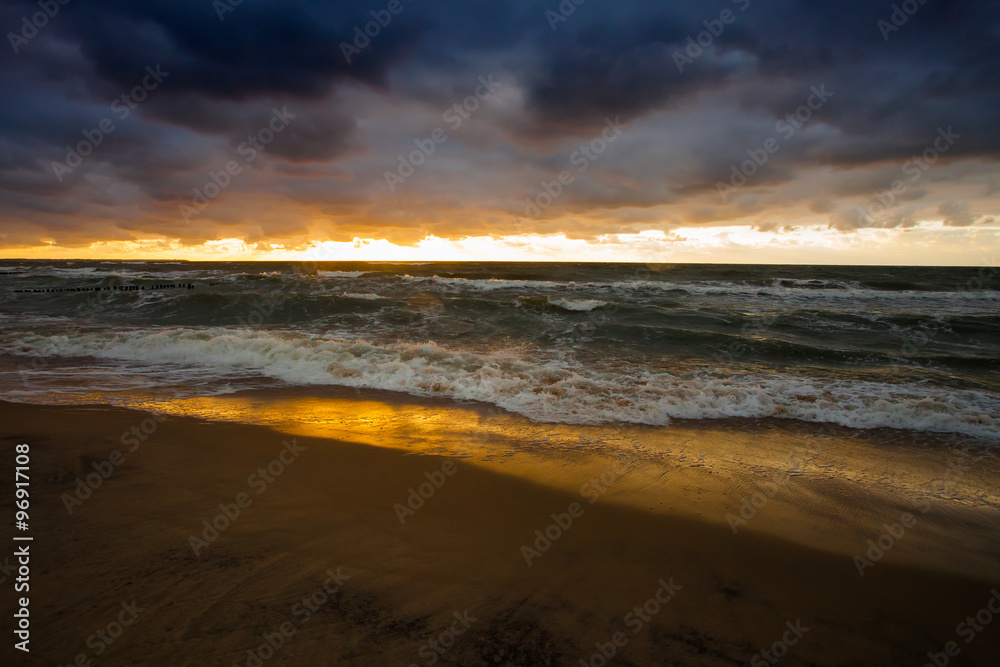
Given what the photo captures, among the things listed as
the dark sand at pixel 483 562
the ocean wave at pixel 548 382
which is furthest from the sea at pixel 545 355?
the dark sand at pixel 483 562

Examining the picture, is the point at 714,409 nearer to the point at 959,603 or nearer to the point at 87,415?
the point at 959,603

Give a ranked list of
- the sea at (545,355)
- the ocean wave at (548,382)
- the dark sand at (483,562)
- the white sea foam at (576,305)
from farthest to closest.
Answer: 1. the white sea foam at (576,305)
2. the sea at (545,355)
3. the ocean wave at (548,382)
4. the dark sand at (483,562)

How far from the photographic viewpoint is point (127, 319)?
18.4 m

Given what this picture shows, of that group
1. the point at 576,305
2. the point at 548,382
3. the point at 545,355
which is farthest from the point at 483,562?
the point at 576,305

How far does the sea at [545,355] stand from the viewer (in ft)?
26.4

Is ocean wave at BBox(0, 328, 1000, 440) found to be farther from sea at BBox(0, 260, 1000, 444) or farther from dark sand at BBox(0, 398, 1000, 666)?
dark sand at BBox(0, 398, 1000, 666)

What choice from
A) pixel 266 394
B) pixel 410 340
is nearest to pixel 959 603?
pixel 266 394

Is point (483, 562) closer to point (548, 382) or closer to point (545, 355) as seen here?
point (548, 382)

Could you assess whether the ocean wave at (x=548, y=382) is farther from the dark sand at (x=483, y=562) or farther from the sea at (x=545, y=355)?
the dark sand at (x=483, y=562)

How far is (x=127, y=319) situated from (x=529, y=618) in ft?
71.8

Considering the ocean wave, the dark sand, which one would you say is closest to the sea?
the ocean wave

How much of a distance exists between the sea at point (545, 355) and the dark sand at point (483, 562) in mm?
2682

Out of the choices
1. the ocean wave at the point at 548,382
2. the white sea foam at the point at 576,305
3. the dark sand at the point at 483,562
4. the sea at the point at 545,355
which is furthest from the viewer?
the white sea foam at the point at 576,305

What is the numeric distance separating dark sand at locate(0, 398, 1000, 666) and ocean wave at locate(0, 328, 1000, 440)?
7.38ft
